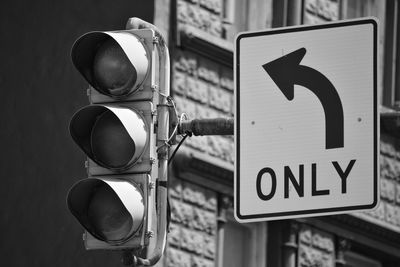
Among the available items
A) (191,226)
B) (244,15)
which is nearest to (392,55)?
(244,15)

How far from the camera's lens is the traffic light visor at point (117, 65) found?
8.09 m

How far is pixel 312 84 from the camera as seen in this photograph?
8133 mm

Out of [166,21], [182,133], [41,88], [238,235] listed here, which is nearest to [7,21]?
[41,88]

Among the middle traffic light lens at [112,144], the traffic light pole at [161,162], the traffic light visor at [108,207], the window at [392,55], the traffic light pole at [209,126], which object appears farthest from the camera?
the window at [392,55]

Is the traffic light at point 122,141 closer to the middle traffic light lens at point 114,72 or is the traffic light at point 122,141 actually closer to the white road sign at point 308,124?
the middle traffic light lens at point 114,72

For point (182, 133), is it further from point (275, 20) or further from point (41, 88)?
point (275, 20)

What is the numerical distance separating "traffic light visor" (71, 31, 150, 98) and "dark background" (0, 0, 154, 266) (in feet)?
28.6

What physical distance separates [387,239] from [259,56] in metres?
12.8

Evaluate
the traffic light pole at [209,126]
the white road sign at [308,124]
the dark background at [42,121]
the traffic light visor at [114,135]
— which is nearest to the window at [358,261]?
the dark background at [42,121]

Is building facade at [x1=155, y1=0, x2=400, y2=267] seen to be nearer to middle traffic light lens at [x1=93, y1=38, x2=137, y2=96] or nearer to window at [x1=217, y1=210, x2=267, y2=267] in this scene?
window at [x1=217, y1=210, x2=267, y2=267]

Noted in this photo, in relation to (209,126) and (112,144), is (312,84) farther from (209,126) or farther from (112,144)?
(112,144)

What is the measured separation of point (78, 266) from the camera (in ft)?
55.8

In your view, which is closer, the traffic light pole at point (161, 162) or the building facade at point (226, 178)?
the traffic light pole at point (161, 162)

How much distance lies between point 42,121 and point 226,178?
204 centimetres
